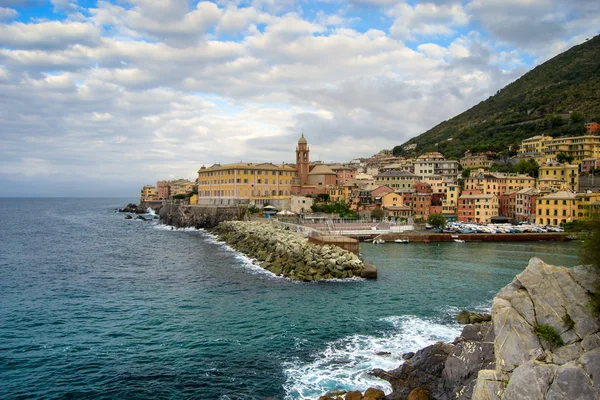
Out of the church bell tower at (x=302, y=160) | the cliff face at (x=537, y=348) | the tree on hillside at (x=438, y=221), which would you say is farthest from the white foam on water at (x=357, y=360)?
the church bell tower at (x=302, y=160)

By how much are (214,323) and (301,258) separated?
47.0 ft

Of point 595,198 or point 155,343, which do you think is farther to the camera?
point 595,198

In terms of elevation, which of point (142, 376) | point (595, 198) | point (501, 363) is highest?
point (595, 198)

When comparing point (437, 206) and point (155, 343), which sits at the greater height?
point (437, 206)

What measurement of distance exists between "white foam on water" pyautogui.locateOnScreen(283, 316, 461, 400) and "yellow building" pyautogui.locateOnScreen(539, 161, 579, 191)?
67.9 meters

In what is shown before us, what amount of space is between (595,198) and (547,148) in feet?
104

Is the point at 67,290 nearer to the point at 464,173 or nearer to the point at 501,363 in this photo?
the point at 501,363

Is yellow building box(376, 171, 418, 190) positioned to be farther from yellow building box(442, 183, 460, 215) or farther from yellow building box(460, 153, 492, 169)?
yellow building box(460, 153, 492, 169)

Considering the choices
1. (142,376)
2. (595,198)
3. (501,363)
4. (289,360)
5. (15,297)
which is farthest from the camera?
(595,198)

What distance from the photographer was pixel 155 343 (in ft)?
61.5

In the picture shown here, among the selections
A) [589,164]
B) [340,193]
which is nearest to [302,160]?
[340,193]

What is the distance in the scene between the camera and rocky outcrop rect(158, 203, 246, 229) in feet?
245

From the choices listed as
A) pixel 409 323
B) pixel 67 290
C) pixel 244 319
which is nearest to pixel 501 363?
pixel 409 323

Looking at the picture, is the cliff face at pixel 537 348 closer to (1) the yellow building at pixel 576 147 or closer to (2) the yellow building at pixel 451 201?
(2) the yellow building at pixel 451 201
